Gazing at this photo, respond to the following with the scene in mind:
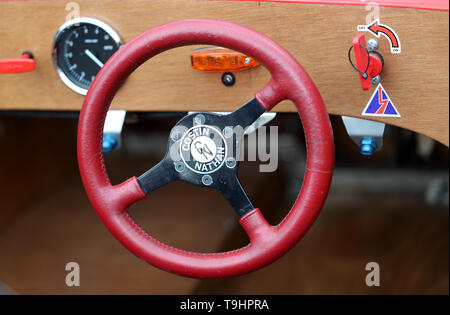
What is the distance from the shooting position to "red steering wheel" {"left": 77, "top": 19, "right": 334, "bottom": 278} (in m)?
0.97

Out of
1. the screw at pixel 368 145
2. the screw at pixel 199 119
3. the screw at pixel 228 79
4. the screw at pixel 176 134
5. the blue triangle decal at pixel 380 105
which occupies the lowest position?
the screw at pixel 176 134

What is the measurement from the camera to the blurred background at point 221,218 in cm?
175

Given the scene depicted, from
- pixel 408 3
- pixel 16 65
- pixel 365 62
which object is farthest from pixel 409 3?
pixel 16 65

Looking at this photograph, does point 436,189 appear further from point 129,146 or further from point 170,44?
point 170,44

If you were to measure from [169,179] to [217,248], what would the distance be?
78 cm

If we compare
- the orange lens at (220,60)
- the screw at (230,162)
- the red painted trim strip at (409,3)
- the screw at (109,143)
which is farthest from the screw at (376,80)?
the screw at (109,143)

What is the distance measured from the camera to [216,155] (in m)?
1.04

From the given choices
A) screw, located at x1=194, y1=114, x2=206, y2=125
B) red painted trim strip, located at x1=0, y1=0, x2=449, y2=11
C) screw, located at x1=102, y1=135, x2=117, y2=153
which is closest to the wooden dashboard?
red painted trim strip, located at x1=0, y1=0, x2=449, y2=11

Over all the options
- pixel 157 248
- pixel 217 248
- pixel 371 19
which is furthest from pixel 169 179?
pixel 217 248

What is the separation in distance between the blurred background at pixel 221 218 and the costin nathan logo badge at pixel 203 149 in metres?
0.43

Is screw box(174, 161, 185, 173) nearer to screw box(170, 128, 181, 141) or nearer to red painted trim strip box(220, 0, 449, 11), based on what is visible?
screw box(170, 128, 181, 141)

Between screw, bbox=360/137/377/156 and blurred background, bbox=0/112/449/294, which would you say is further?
blurred background, bbox=0/112/449/294

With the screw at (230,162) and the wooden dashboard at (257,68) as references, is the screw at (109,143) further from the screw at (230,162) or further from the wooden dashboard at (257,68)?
the screw at (230,162)

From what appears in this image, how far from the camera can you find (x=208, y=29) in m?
0.98
